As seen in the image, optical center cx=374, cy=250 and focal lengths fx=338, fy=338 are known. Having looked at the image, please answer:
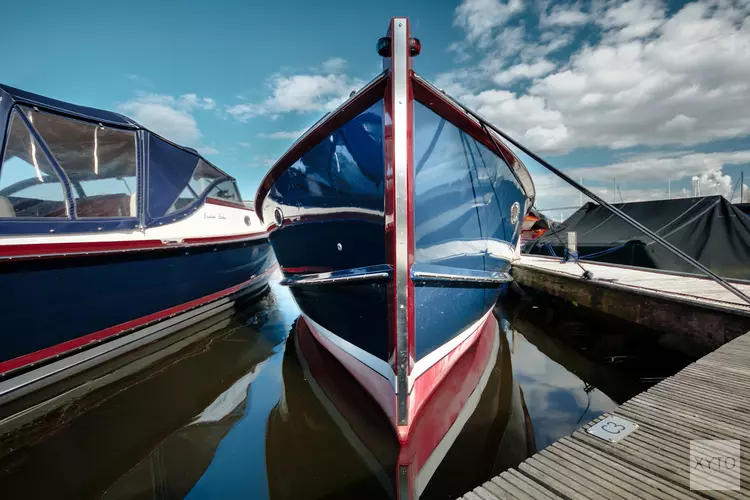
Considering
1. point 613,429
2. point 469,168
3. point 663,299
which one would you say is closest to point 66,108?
point 469,168

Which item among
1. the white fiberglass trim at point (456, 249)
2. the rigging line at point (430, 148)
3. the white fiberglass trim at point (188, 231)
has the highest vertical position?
the rigging line at point (430, 148)

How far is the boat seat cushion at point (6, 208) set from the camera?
11.4 feet

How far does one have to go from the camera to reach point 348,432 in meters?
2.91

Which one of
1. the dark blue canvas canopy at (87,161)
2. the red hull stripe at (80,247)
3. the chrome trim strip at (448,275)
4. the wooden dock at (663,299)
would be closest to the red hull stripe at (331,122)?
the chrome trim strip at (448,275)

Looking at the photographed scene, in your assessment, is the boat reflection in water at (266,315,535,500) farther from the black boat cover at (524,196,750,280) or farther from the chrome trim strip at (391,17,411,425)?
the black boat cover at (524,196,750,280)

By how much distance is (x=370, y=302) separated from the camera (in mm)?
2844

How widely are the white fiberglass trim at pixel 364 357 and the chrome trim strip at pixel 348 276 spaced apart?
2.10 feet

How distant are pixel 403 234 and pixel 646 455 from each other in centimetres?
183

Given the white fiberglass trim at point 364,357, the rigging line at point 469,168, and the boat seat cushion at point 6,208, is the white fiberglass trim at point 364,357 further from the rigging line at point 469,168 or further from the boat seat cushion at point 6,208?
the boat seat cushion at point 6,208

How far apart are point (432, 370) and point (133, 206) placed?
4591 millimetres

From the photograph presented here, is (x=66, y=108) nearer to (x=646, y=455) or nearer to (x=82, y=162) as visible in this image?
(x=82, y=162)

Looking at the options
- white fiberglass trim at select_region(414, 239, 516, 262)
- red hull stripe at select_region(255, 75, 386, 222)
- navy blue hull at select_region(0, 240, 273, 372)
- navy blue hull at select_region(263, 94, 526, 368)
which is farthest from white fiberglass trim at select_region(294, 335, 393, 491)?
navy blue hull at select_region(0, 240, 273, 372)

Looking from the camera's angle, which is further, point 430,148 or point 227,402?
point 227,402

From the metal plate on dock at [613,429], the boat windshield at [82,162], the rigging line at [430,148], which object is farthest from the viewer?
the boat windshield at [82,162]
